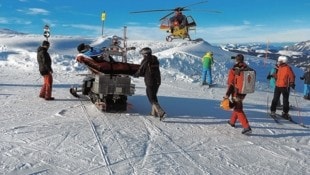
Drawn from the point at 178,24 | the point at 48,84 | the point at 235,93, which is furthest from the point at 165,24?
the point at 235,93

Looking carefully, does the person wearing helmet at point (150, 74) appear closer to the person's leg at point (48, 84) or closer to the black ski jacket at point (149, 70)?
the black ski jacket at point (149, 70)

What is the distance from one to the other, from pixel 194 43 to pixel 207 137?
2489 centimetres

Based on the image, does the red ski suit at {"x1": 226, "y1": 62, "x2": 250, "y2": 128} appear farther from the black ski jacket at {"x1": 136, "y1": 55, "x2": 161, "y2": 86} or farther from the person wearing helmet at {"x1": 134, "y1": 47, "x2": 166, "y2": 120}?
the black ski jacket at {"x1": 136, "y1": 55, "x2": 161, "y2": 86}

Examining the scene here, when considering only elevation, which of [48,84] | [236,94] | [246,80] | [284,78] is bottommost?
[48,84]

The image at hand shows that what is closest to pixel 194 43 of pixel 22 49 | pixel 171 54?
pixel 171 54

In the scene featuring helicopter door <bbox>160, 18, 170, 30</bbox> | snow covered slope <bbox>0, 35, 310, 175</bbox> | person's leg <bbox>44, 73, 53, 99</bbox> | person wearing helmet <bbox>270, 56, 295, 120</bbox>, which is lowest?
snow covered slope <bbox>0, 35, 310, 175</bbox>

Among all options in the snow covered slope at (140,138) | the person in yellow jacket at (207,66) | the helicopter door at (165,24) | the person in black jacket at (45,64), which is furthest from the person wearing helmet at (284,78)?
the helicopter door at (165,24)

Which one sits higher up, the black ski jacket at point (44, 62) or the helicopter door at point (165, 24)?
the helicopter door at point (165, 24)

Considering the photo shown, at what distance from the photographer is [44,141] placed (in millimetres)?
8578

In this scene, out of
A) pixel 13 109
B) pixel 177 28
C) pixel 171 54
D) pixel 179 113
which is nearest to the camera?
pixel 13 109

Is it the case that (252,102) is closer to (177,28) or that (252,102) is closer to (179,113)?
(179,113)

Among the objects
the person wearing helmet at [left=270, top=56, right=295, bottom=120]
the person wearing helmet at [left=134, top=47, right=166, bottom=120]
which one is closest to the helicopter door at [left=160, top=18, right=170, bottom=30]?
the person wearing helmet at [left=270, top=56, right=295, bottom=120]

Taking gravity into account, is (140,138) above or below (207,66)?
below

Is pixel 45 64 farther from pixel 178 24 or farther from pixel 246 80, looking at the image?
pixel 178 24
